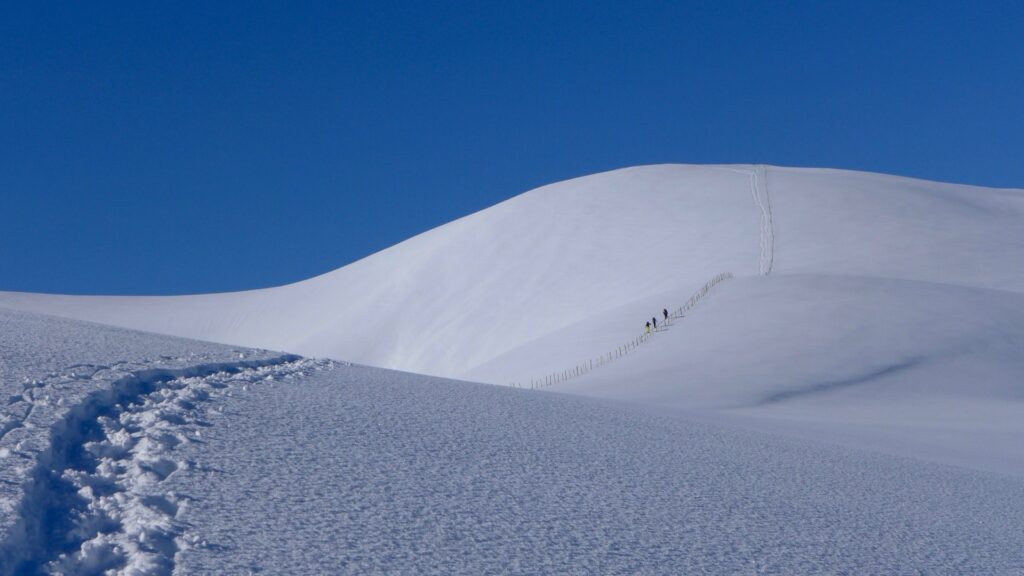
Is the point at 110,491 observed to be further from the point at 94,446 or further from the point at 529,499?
the point at 529,499

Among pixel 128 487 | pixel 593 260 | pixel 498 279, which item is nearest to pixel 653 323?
pixel 593 260

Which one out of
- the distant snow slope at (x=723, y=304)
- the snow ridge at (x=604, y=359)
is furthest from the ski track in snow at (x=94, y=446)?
the snow ridge at (x=604, y=359)

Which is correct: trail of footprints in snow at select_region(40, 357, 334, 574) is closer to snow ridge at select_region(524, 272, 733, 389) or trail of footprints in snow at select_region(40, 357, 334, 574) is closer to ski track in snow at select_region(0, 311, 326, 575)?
ski track in snow at select_region(0, 311, 326, 575)

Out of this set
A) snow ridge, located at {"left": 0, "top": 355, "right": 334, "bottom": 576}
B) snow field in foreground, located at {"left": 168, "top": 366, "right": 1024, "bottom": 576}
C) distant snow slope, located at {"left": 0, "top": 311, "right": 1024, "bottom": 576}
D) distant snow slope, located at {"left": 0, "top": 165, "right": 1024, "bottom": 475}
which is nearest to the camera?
snow ridge, located at {"left": 0, "top": 355, "right": 334, "bottom": 576}

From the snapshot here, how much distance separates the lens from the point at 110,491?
5.88m

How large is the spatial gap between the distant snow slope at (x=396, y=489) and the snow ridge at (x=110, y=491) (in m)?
0.02

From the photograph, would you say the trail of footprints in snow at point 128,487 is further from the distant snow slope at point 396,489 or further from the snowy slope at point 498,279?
the snowy slope at point 498,279

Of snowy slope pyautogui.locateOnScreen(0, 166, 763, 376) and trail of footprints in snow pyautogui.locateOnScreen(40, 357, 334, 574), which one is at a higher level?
snowy slope pyautogui.locateOnScreen(0, 166, 763, 376)

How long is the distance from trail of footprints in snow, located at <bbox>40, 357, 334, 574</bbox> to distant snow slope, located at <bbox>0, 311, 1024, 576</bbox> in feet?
0.05

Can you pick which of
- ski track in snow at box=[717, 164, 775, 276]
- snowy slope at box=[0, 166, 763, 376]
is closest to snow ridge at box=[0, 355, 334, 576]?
ski track in snow at box=[717, 164, 775, 276]

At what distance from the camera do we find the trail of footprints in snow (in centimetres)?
504

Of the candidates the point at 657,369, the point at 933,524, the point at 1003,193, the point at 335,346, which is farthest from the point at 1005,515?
the point at 1003,193

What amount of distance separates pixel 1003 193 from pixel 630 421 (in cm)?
6340

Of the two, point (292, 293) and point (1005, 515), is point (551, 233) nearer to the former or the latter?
point (292, 293)
